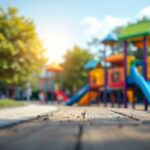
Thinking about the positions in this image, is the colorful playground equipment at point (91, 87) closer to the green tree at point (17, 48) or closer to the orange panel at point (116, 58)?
the orange panel at point (116, 58)

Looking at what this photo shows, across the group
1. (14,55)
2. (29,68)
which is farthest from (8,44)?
(29,68)

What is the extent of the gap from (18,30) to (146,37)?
1353cm

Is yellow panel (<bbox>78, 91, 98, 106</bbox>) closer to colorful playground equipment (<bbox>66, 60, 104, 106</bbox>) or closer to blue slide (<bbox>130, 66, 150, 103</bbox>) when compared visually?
colorful playground equipment (<bbox>66, 60, 104, 106</bbox>)

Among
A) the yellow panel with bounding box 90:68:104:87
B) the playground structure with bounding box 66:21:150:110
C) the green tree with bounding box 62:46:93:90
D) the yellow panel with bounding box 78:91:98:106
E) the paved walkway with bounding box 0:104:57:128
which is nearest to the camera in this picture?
the paved walkway with bounding box 0:104:57:128

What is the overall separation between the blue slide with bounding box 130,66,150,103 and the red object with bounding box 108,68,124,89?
1.62 meters

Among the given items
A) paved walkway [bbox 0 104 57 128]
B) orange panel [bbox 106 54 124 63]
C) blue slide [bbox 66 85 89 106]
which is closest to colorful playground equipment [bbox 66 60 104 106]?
blue slide [bbox 66 85 89 106]

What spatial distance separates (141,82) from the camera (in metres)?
23.6

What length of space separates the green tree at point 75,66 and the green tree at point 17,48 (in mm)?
30914

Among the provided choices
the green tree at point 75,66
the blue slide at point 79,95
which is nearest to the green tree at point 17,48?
the blue slide at point 79,95

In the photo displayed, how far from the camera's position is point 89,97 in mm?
35688

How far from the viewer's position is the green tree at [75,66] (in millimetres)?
66375

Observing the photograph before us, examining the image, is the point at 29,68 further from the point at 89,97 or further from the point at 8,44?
the point at 89,97

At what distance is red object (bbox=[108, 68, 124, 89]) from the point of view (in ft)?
88.3

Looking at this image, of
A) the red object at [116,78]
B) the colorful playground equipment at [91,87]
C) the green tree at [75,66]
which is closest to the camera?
the red object at [116,78]
